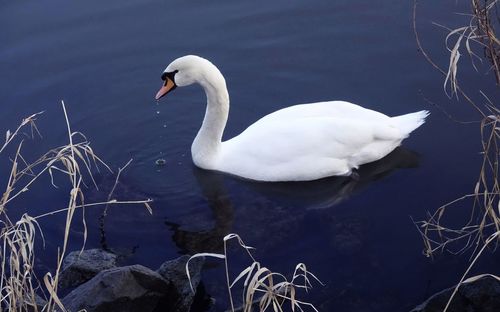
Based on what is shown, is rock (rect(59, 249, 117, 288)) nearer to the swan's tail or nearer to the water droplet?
the water droplet

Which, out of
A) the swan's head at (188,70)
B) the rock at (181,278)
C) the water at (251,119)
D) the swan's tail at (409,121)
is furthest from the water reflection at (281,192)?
the swan's head at (188,70)

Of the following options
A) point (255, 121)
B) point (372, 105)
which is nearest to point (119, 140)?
point (255, 121)

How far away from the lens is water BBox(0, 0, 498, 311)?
6.17m

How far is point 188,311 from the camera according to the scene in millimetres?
5605

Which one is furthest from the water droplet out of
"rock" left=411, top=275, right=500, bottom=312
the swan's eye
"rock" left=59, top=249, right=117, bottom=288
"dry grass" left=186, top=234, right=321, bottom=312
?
"rock" left=411, top=275, right=500, bottom=312

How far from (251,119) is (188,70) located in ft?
3.57

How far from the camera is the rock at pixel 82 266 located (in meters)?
5.89

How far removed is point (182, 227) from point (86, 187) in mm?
1052

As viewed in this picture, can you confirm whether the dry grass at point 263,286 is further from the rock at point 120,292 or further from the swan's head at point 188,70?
the swan's head at point 188,70

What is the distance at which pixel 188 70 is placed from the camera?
7070 millimetres

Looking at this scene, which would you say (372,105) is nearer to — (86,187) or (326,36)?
(326,36)

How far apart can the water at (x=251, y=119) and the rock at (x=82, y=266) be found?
0.27 meters

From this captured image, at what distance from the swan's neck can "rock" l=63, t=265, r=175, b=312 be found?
1.94 m

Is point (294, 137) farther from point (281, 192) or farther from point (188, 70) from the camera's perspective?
point (188, 70)
